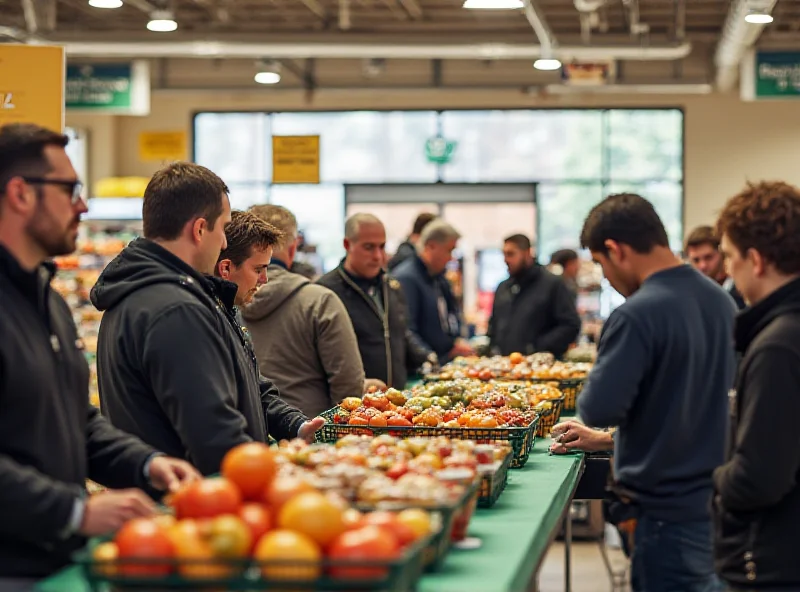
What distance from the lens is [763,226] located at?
3.10m

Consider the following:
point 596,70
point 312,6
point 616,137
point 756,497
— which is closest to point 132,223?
point 312,6

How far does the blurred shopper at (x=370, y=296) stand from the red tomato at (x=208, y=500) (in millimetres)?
4147

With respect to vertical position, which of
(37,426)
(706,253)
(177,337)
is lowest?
(37,426)

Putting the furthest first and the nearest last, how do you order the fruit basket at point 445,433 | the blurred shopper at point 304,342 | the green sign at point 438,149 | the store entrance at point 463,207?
the store entrance at point 463,207
the green sign at point 438,149
the blurred shopper at point 304,342
the fruit basket at point 445,433

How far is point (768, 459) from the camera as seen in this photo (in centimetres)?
294

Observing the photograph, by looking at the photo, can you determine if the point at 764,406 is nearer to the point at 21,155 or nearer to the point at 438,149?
the point at 21,155

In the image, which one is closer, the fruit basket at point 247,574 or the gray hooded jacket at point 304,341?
the fruit basket at point 247,574

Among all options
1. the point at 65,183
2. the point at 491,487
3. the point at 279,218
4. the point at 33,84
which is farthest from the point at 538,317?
the point at 65,183

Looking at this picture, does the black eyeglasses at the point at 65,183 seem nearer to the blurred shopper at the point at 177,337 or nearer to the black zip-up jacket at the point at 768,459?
the blurred shopper at the point at 177,337

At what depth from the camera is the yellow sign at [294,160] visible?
1052 cm

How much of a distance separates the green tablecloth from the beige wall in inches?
529

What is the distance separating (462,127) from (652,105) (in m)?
2.82

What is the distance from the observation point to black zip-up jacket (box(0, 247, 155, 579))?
2.47 metres

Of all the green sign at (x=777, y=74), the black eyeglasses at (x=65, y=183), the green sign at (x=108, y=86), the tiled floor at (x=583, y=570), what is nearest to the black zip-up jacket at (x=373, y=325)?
the tiled floor at (x=583, y=570)
